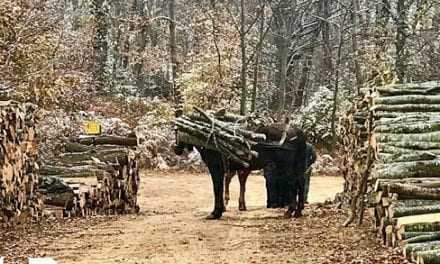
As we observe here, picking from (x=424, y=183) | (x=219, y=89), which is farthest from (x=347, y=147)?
(x=219, y=89)

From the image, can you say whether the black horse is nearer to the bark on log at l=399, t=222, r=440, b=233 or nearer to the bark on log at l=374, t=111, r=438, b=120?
the bark on log at l=374, t=111, r=438, b=120

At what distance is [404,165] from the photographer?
8039 mm

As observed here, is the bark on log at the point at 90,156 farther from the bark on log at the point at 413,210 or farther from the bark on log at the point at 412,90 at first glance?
the bark on log at the point at 413,210

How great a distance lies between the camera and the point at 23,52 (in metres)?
17.8

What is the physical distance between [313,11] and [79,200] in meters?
25.1

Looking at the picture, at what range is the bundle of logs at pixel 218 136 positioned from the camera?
1224 cm

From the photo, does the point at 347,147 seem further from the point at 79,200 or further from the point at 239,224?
the point at 79,200

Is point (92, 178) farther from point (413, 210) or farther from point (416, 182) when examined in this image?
point (413, 210)

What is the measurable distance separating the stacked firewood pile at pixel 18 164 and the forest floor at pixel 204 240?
1.39ft

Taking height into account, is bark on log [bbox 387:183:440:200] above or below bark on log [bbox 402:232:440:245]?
above

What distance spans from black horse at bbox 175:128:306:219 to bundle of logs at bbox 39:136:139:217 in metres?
2.15

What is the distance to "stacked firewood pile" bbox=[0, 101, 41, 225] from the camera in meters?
10.6

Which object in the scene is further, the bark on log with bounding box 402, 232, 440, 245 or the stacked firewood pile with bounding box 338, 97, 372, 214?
the stacked firewood pile with bounding box 338, 97, 372, 214

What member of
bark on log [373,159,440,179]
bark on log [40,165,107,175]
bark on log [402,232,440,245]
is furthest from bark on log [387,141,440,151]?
bark on log [40,165,107,175]
